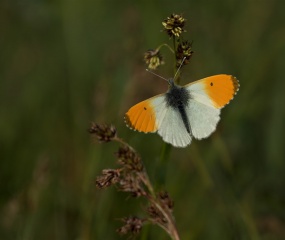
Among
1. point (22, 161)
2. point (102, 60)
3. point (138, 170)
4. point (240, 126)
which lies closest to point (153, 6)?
point (102, 60)

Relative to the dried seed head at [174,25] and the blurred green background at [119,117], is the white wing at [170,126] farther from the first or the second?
the dried seed head at [174,25]

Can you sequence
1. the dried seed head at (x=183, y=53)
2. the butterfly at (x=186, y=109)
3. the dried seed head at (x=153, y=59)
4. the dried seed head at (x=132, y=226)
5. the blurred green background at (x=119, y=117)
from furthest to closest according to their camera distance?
the blurred green background at (x=119, y=117), the butterfly at (x=186, y=109), the dried seed head at (x=153, y=59), the dried seed head at (x=183, y=53), the dried seed head at (x=132, y=226)

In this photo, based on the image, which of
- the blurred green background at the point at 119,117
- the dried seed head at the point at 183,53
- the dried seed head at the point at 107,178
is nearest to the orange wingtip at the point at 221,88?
the blurred green background at the point at 119,117

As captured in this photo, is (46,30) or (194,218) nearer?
(194,218)

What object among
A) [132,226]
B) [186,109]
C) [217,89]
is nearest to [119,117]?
[186,109]

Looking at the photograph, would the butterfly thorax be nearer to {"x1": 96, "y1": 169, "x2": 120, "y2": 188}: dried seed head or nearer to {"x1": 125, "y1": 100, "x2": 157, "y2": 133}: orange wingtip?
{"x1": 125, "y1": 100, "x2": 157, "y2": 133}: orange wingtip

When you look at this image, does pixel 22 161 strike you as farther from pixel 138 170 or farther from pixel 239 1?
pixel 239 1
